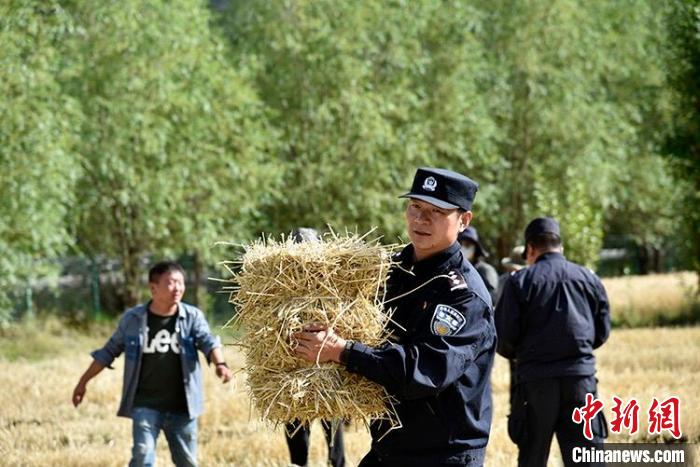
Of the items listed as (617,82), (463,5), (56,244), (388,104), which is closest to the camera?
(56,244)

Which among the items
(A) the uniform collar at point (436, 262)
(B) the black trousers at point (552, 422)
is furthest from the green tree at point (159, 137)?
(A) the uniform collar at point (436, 262)

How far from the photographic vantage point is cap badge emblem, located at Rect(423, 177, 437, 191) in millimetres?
4484

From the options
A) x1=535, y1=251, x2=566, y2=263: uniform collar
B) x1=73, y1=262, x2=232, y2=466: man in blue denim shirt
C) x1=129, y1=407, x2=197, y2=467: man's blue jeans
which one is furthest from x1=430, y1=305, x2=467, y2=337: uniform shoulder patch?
x1=129, y1=407, x2=197, y2=467: man's blue jeans

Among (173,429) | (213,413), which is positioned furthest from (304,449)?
(213,413)

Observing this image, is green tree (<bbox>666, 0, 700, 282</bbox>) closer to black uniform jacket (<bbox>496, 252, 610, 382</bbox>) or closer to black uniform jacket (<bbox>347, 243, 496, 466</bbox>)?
black uniform jacket (<bbox>496, 252, 610, 382</bbox>)

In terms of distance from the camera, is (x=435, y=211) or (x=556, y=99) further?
(x=556, y=99)

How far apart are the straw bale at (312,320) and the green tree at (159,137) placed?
14.9m

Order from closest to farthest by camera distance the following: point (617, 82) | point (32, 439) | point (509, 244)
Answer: point (32, 439) → point (509, 244) → point (617, 82)

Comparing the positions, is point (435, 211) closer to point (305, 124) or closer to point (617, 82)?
point (305, 124)

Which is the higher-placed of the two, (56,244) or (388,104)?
(388,104)

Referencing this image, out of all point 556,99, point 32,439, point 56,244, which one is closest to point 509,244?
point 556,99

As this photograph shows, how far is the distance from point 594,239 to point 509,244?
32.6 ft

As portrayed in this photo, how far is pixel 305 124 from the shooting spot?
976 inches

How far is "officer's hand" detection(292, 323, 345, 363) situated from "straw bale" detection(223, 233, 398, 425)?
0.13 ft
